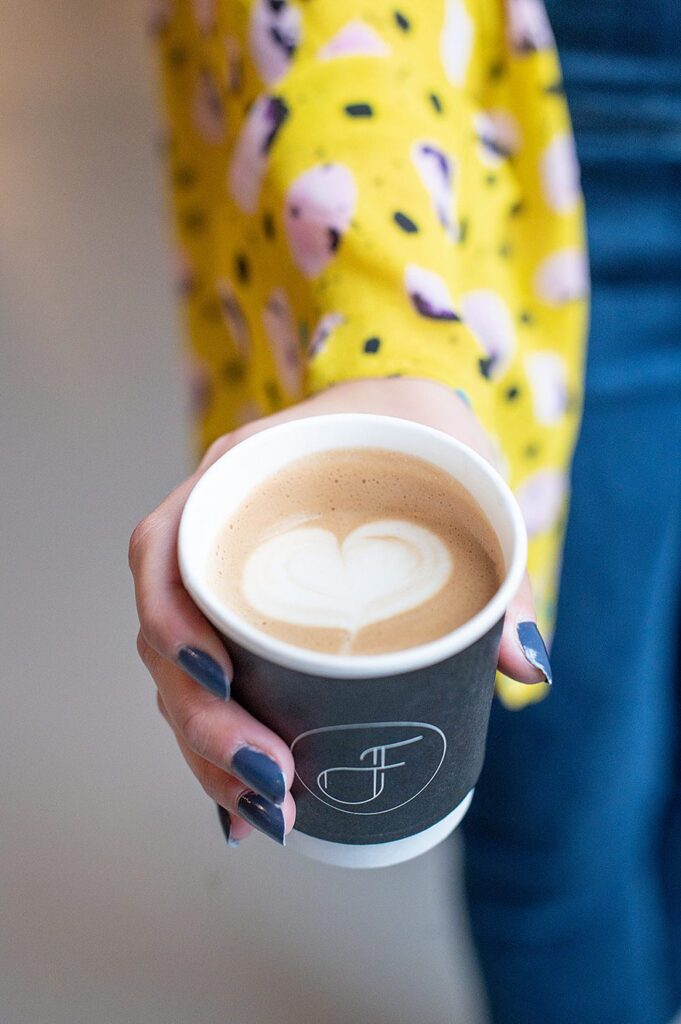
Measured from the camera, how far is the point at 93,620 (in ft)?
4.34

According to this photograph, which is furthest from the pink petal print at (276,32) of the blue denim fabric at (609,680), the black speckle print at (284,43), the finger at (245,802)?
the finger at (245,802)

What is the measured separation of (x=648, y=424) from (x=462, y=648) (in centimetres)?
44

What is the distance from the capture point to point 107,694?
1243 mm

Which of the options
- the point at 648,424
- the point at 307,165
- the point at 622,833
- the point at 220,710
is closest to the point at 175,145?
the point at 307,165

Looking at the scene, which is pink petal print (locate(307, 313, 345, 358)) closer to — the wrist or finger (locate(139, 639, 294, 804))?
the wrist

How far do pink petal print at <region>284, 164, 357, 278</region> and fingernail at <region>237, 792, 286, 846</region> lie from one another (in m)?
0.35

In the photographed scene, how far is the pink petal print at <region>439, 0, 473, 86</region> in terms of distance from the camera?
653mm

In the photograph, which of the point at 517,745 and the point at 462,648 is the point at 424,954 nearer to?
the point at 517,745

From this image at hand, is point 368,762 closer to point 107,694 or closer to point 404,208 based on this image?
point 404,208

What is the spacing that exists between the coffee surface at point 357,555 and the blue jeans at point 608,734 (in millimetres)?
310

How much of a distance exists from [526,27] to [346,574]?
0.46 metres

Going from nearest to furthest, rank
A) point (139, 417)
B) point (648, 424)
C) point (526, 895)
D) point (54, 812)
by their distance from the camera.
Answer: point (648, 424)
point (526, 895)
point (54, 812)
point (139, 417)

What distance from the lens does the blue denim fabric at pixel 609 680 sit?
73 cm

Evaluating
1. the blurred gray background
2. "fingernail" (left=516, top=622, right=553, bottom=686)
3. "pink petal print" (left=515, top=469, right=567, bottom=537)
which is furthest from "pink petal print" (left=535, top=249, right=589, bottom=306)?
the blurred gray background
